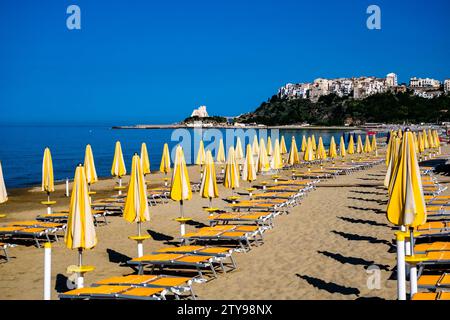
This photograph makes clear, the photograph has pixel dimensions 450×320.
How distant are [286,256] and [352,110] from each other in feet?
450

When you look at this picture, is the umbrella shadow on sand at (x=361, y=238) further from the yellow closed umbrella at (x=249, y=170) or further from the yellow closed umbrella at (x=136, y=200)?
the yellow closed umbrella at (x=249, y=170)

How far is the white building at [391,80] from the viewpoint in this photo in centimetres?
18869

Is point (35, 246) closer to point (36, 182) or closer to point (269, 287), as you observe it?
point (269, 287)

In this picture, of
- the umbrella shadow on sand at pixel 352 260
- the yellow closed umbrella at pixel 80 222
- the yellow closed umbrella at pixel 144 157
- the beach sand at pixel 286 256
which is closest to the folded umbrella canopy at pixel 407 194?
the beach sand at pixel 286 256

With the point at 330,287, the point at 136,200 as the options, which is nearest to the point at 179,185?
the point at 136,200

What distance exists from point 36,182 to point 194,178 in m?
10.7

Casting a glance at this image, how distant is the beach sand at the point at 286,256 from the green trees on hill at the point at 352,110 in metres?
99.7

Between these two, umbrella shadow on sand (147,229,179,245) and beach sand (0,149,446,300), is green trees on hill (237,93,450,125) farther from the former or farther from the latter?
umbrella shadow on sand (147,229,179,245)

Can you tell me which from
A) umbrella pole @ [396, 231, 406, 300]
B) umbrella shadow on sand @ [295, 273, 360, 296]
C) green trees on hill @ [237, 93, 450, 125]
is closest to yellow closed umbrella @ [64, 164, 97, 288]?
umbrella shadow on sand @ [295, 273, 360, 296]

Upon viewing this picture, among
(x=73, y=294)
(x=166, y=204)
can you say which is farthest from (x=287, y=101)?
(x=73, y=294)

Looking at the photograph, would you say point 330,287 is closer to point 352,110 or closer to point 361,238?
point 361,238

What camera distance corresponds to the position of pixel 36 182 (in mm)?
32812

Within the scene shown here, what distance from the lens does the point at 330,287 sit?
8.28m
